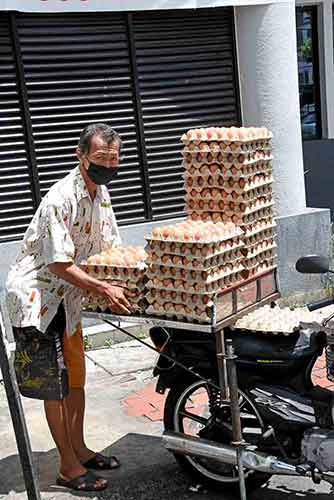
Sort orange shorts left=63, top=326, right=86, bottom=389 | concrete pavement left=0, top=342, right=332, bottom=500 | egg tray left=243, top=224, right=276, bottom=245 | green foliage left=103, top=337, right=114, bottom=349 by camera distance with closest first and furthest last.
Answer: egg tray left=243, top=224, right=276, bottom=245 < concrete pavement left=0, top=342, right=332, bottom=500 < orange shorts left=63, top=326, right=86, bottom=389 < green foliage left=103, top=337, right=114, bottom=349

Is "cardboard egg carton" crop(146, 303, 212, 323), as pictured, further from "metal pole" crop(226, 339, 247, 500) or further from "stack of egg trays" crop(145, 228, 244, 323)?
"metal pole" crop(226, 339, 247, 500)

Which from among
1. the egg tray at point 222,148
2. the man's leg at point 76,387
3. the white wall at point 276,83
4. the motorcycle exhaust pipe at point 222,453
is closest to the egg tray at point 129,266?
the man's leg at point 76,387

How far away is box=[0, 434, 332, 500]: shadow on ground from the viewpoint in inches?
162

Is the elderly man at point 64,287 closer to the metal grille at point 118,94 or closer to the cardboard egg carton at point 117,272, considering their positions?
the cardboard egg carton at point 117,272

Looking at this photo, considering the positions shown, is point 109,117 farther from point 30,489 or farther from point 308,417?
point 30,489

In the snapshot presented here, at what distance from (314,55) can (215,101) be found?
2.43m

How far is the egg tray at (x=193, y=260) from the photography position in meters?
3.63

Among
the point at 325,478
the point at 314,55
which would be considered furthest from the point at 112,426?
the point at 314,55

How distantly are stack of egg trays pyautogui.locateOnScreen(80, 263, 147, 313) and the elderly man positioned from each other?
0.17 ft

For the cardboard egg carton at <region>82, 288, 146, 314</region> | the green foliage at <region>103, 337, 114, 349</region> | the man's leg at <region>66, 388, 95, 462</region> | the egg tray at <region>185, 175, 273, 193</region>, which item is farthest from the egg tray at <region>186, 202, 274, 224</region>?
the green foliage at <region>103, 337, 114, 349</region>

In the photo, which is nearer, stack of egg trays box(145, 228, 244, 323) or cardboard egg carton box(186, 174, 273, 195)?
stack of egg trays box(145, 228, 244, 323)

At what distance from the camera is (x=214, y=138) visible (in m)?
3.95

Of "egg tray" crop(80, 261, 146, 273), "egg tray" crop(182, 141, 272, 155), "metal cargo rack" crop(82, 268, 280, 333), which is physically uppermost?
"egg tray" crop(182, 141, 272, 155)

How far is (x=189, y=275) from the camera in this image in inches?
145
